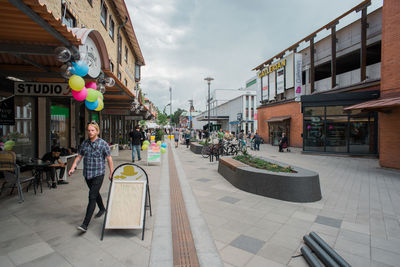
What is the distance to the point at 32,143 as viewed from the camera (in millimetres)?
8219

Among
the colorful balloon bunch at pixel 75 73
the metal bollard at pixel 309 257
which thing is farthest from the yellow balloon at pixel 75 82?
the metal bollard at pixel 309 257

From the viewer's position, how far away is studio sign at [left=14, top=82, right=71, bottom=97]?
5716 mm

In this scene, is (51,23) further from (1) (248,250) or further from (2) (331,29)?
(2) (331,29)

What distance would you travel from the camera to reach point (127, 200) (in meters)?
3.51

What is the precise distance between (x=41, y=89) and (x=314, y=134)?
51.0 feet

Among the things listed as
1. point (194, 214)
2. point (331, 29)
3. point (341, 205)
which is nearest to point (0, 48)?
point (194, 214)

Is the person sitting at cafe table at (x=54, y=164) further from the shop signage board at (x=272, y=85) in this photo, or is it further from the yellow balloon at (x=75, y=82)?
the shop signage board at (x=272, y=85)

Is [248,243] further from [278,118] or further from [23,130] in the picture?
[278,118]

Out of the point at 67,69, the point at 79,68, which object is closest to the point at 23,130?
the point at 67,69

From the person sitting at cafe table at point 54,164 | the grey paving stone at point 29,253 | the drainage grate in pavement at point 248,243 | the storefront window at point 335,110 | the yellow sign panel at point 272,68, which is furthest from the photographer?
the yellow sign panel at point 272,68

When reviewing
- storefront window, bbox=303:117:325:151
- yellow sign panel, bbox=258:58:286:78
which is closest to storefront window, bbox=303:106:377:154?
storefront window, bbox=303:117:325:151

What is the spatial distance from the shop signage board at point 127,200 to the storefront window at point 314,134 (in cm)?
1452

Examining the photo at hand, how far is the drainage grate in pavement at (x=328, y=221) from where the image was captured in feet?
13.0

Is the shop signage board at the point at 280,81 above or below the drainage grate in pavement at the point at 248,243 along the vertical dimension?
above
